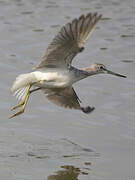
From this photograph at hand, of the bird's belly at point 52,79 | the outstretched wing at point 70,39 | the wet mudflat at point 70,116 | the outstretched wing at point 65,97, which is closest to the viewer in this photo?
the outstretched wing at point 70,39

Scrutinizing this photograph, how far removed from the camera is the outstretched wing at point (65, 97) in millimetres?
8797

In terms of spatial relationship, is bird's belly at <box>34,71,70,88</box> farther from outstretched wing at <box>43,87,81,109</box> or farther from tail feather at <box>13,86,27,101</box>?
tail feather at <box>13,86,27,101</box>

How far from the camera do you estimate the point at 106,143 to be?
8.65 m

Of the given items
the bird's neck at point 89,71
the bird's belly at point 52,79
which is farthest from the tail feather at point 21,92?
the bird's neck at point 89,71

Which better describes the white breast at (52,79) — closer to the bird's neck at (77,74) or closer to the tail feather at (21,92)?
the bird's neck at (77,74)

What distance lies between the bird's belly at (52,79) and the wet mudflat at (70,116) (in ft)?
3.01

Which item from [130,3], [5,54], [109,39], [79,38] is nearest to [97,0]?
[130,3]

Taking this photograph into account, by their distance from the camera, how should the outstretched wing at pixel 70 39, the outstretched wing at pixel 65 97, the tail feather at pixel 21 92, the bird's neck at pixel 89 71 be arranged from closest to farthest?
the outstretched wing at pixel 70 39, the bird's neck at pixel 89 71, the outstretched wing at pixel 65 97, the tail feather at pixel 21 92

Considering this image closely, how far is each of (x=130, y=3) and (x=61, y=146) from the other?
7958 millimetres

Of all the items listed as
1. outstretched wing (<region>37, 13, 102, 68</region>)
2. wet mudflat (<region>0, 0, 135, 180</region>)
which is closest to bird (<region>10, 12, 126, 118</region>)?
outstretched wing (<region>37, 13, 102, 68</region>)

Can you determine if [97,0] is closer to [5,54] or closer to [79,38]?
[5,54]

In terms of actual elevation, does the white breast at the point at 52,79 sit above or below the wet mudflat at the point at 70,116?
above

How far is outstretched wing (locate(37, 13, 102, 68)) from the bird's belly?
0.17 m

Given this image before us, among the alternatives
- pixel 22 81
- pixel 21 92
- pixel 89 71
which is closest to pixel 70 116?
pixel 21 92
